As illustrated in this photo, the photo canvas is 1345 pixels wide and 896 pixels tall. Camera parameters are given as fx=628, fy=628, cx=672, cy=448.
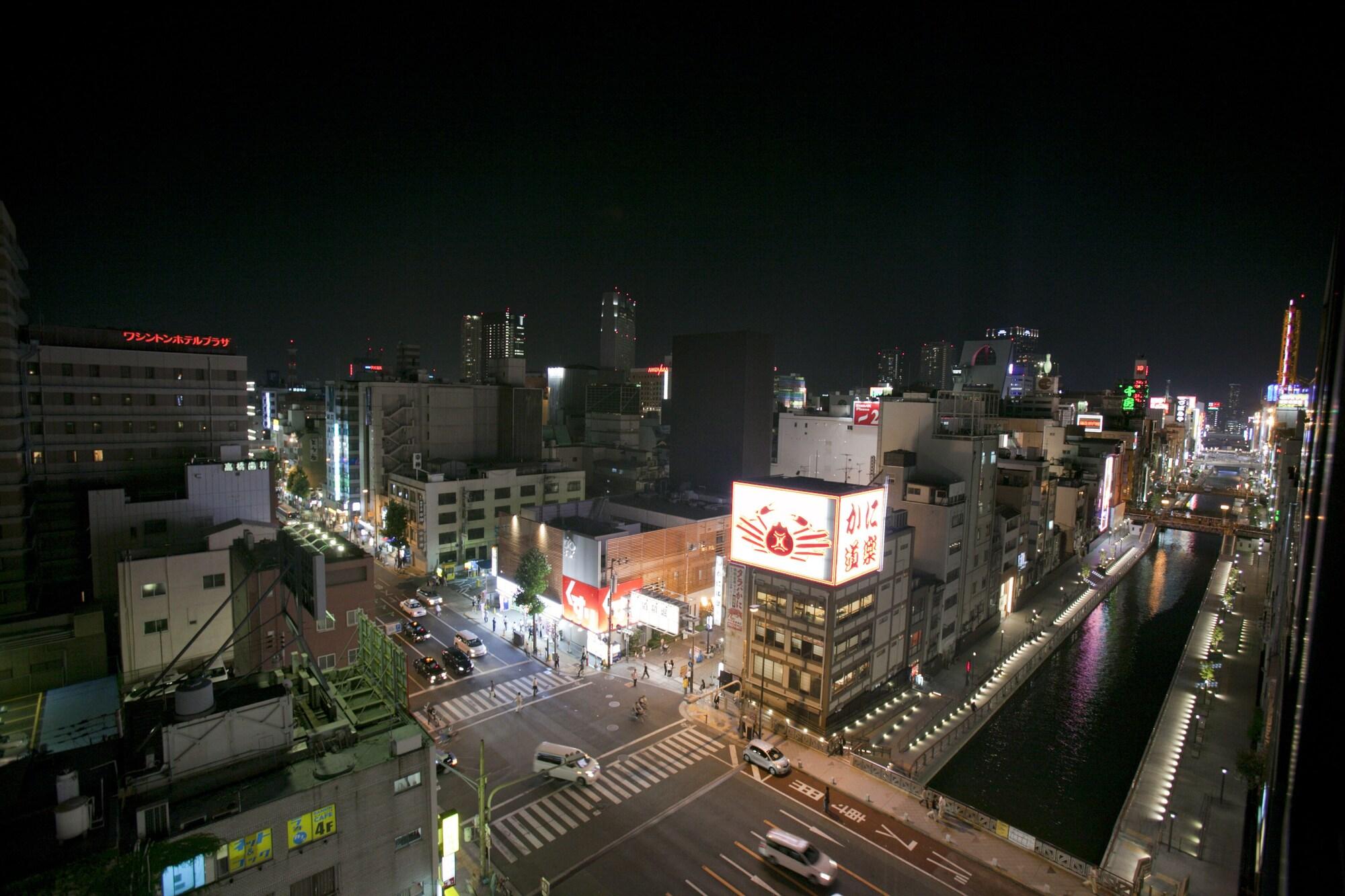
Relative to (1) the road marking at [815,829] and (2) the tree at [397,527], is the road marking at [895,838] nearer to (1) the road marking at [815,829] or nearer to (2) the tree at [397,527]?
(1) the road marking at [815,829]

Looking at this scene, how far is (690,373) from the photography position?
79188 millimetres

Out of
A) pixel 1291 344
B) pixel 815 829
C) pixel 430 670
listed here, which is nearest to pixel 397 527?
pixel 430 670

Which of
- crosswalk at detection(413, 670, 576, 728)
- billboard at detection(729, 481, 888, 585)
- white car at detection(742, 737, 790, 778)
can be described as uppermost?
billboard at detection(729, 481, 888, 585)

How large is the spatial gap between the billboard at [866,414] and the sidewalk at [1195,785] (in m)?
40.5

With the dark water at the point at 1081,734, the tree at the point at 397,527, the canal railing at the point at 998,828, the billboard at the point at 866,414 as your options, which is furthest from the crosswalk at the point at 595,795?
the billboard at the point at 866,414

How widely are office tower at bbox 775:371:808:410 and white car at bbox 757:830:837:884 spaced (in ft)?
382

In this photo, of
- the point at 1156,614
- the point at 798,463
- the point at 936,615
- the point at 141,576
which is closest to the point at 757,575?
the point at 936,615

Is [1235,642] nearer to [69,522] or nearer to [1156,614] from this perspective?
[1156,614]

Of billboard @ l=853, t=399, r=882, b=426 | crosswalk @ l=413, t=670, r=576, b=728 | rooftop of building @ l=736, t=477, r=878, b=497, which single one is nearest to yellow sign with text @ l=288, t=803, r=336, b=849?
crosswalk @ l=413, t=670, r=576, b=728

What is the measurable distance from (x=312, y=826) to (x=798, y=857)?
1581cm

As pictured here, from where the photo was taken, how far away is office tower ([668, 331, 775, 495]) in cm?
7475

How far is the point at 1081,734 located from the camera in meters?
38.0

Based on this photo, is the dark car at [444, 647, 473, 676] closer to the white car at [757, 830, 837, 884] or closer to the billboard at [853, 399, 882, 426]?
the white car at [757, 830, 837, 884]

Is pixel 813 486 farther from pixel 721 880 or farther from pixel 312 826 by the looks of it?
pixel 312 826
